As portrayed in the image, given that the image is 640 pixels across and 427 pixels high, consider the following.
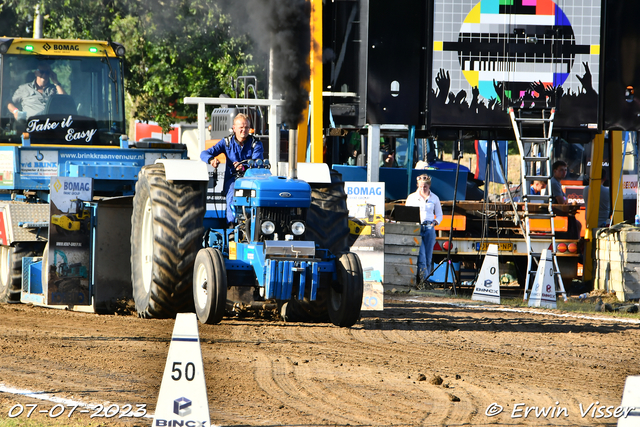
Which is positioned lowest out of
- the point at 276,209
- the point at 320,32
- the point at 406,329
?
the point at 406,329

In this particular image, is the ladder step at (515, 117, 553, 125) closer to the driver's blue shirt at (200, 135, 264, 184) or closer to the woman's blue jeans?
the woman's blue jeans

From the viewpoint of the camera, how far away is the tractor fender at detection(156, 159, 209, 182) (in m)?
8.66

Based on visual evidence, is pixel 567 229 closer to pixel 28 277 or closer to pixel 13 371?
pixel 28 277

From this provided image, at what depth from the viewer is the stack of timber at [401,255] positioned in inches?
556

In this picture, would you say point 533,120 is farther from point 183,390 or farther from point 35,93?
A: point 183,390

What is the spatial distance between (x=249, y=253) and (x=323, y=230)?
110cm

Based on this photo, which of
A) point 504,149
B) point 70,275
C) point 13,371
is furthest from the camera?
point 504,149

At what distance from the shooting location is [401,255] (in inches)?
561

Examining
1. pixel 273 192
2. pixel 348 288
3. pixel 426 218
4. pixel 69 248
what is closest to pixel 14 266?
pixel 69 248

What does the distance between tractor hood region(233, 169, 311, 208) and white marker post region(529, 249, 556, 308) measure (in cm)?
492

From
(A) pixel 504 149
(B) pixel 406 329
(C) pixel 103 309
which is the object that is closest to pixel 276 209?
(B) pixel 406 329

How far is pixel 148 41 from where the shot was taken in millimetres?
25922

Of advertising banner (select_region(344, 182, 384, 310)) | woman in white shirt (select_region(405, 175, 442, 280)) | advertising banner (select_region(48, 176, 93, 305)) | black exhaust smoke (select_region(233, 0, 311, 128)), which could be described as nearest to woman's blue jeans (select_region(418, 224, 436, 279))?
woman in white shirt (select_region(405, 175, 442, 280))

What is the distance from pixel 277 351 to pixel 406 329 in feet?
7.31
